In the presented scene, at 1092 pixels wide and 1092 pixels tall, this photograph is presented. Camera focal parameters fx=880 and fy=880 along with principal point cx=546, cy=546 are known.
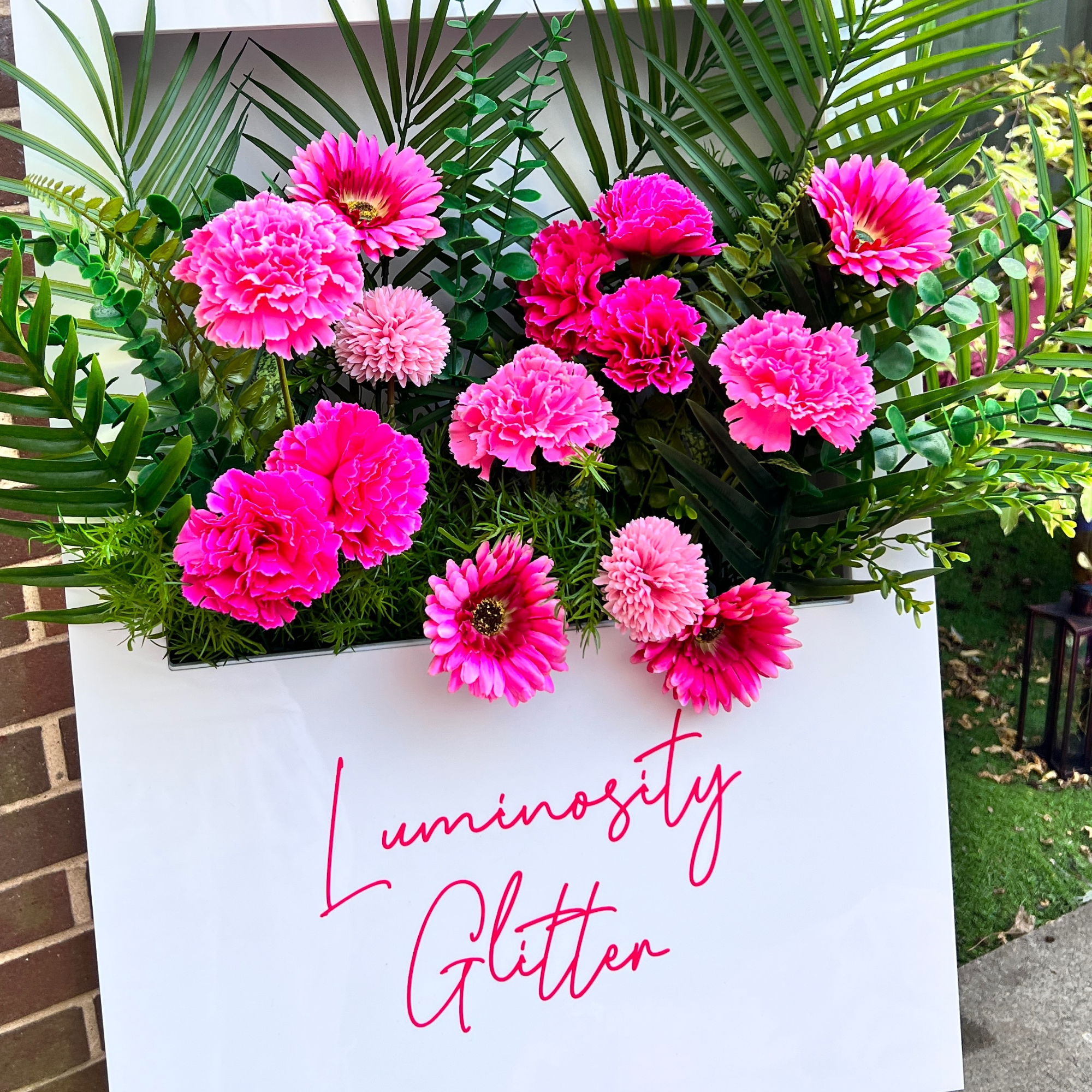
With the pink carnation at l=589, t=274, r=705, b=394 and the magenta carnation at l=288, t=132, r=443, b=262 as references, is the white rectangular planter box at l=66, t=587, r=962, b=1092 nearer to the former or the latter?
the pink carnation at l=589, t=274, r=705, b=394

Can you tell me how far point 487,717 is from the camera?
2.39 ft

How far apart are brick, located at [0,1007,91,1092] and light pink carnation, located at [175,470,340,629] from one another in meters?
0.75

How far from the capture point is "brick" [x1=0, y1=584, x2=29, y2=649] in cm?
94

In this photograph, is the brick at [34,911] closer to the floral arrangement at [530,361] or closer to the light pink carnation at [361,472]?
the floral arrangement at [530,361]

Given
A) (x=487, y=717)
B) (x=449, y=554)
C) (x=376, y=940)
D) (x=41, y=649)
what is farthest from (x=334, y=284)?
(x=41, y=649)

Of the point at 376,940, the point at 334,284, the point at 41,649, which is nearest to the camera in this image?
the point at 334,284

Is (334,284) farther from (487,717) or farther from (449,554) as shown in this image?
(487,717)

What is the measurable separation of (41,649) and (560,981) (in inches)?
25.9

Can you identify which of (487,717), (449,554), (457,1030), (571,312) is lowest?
(457,1030)

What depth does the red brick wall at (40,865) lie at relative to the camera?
37.5 inches

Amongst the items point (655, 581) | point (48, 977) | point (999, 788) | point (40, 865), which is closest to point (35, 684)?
point (40, 865)

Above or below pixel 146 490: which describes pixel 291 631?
below

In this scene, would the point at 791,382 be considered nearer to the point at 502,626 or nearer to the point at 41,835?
the point at 502,626

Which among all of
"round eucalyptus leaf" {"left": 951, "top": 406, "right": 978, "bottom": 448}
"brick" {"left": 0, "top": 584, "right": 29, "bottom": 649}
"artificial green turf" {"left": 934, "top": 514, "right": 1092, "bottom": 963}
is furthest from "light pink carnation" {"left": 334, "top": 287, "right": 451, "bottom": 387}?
"artificial green turf" {"left": 934, "top": 514, "right": 1092, "bottom": 963}
